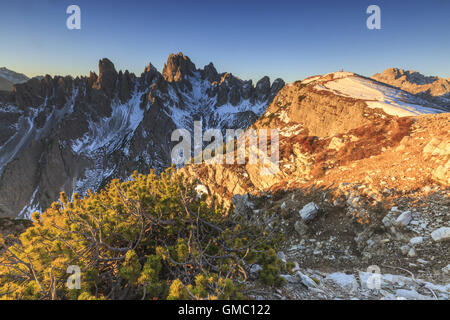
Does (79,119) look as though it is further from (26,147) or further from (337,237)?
(337,237)

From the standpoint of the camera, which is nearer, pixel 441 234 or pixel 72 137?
pixel 441 234

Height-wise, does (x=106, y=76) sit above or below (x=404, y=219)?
above

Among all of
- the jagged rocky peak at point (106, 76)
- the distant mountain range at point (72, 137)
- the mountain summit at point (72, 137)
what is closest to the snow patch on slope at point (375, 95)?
the distant mountain range at point (72, 137)

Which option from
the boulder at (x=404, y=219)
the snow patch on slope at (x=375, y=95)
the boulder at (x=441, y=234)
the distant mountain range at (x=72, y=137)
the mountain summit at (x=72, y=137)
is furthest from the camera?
the mountain summit at (x=72, y=137)

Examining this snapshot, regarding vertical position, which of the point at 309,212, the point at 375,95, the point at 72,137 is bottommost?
the point at 309,212

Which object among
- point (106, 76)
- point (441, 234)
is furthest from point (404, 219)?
point (106, 76)

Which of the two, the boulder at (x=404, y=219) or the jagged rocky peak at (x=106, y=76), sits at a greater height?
the jagged rocky peak at (x=106, y=76)

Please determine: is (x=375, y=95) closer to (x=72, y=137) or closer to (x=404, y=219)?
(x=404, y=219)

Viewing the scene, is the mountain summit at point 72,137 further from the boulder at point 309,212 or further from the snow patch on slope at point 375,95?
the boulder at point 309,212

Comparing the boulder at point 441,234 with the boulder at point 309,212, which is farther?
the boulder at point 309,212

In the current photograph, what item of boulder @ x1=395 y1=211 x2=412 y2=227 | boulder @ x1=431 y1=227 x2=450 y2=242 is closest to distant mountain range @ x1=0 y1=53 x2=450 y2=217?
boulder @ x1=395 y1=211 x2=412 y2=227

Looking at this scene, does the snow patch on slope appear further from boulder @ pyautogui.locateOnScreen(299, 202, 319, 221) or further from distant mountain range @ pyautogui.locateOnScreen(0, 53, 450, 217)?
distant mountain range @ pyautogui.locateOnScreen(0, 53, 450, 217)
